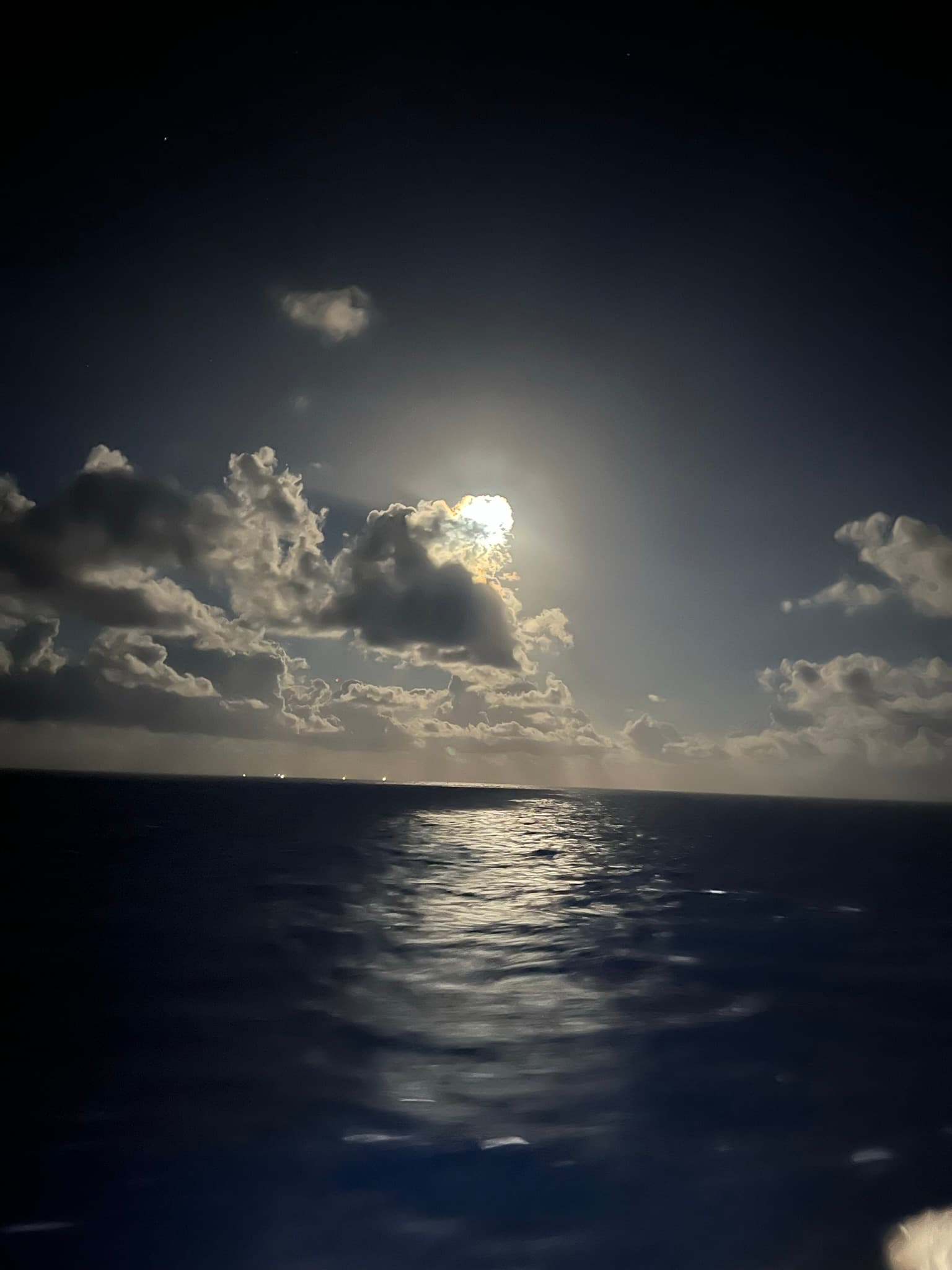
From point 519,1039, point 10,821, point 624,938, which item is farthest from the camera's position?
point 10,821

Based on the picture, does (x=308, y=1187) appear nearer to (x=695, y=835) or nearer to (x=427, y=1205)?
(x=427, y=1205)

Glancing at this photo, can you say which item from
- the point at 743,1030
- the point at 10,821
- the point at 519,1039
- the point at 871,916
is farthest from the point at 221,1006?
the point at 10,821

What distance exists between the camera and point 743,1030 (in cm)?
1373

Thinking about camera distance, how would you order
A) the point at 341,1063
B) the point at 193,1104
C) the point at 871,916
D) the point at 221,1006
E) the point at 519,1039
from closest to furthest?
the point at 193,1104
the point at 341,1063
the point at 519,1039
the point at 221,1006
the point at 871,916

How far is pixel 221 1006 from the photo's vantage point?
1473 cm

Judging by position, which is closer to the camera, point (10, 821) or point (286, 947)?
point (286, 947)

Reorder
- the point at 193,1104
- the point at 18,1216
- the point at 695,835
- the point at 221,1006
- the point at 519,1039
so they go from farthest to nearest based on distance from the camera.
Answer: the point at 695,835, the point at 221,1006, the point at 519,1039, the point at 193,1104, the point at 18,1216

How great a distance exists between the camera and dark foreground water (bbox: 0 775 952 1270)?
7648mm

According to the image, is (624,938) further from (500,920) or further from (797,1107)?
(797,1107)

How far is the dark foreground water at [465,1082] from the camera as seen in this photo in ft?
25.1

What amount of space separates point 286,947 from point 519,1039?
9511mm

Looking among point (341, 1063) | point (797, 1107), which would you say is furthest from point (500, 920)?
point (797, 1107)

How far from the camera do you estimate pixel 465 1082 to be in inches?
443

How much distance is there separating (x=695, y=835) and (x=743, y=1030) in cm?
6275
